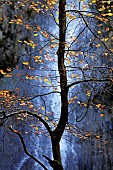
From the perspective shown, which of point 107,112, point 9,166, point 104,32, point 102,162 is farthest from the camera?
point 104,32

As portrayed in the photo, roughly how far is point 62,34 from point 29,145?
5342 mm

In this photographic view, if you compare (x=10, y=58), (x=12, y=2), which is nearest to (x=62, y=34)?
(x=10, y=58)

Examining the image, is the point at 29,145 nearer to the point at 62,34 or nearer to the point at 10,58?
the point at 10,58

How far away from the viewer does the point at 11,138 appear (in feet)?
29.6

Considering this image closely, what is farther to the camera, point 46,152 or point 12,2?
point 12,2

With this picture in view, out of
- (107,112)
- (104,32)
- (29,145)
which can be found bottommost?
(29,145)

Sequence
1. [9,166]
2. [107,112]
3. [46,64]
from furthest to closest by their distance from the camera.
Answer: [46,64], [107,112], [9,166]

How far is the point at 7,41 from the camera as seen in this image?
10.2 m

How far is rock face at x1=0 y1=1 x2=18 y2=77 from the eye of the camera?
9.92 m

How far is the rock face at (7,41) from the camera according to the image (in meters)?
9.92

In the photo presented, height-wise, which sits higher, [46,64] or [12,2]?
[12,2]

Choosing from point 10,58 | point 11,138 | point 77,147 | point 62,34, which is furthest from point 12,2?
point 62,34

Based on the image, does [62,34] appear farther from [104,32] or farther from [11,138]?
[104,32]

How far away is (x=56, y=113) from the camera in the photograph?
965 cm
